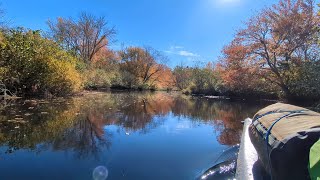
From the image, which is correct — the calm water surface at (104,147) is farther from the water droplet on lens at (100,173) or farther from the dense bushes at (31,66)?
the dense bushes at (31,66)

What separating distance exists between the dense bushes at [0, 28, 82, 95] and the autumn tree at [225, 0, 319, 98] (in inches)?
480

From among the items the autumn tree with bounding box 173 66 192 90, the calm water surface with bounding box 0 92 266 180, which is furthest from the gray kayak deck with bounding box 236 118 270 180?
the autumn tree with bounding box 173 66 192 90

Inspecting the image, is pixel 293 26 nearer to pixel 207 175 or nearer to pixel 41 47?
pixel 41 47

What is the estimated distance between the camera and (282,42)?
20703 mm

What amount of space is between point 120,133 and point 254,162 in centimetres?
422

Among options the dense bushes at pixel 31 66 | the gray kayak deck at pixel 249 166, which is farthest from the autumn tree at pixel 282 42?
the gray kayak deck at pixel 249 166

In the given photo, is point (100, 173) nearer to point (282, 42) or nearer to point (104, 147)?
point (104, 147)

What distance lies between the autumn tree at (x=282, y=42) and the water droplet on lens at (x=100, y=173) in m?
18.2

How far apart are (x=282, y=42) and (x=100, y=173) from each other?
774 inches

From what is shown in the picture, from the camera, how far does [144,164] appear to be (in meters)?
4.65

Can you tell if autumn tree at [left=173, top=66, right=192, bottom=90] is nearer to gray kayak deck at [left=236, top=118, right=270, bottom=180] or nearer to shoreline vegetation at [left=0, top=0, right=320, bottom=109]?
shoreline vegetation at [left=0, top=0, right=320, bottom=109]

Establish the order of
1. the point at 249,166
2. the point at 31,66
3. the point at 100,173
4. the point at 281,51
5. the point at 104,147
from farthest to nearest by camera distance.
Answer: the point at 281,51 → the point at 31,66 → the point at 104,147 → the point at 100,173 → the point at 249,166

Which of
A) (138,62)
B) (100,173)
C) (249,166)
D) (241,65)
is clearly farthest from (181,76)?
(249,166)

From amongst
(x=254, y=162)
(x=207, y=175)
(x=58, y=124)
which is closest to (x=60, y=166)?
(x=207, y=175)
